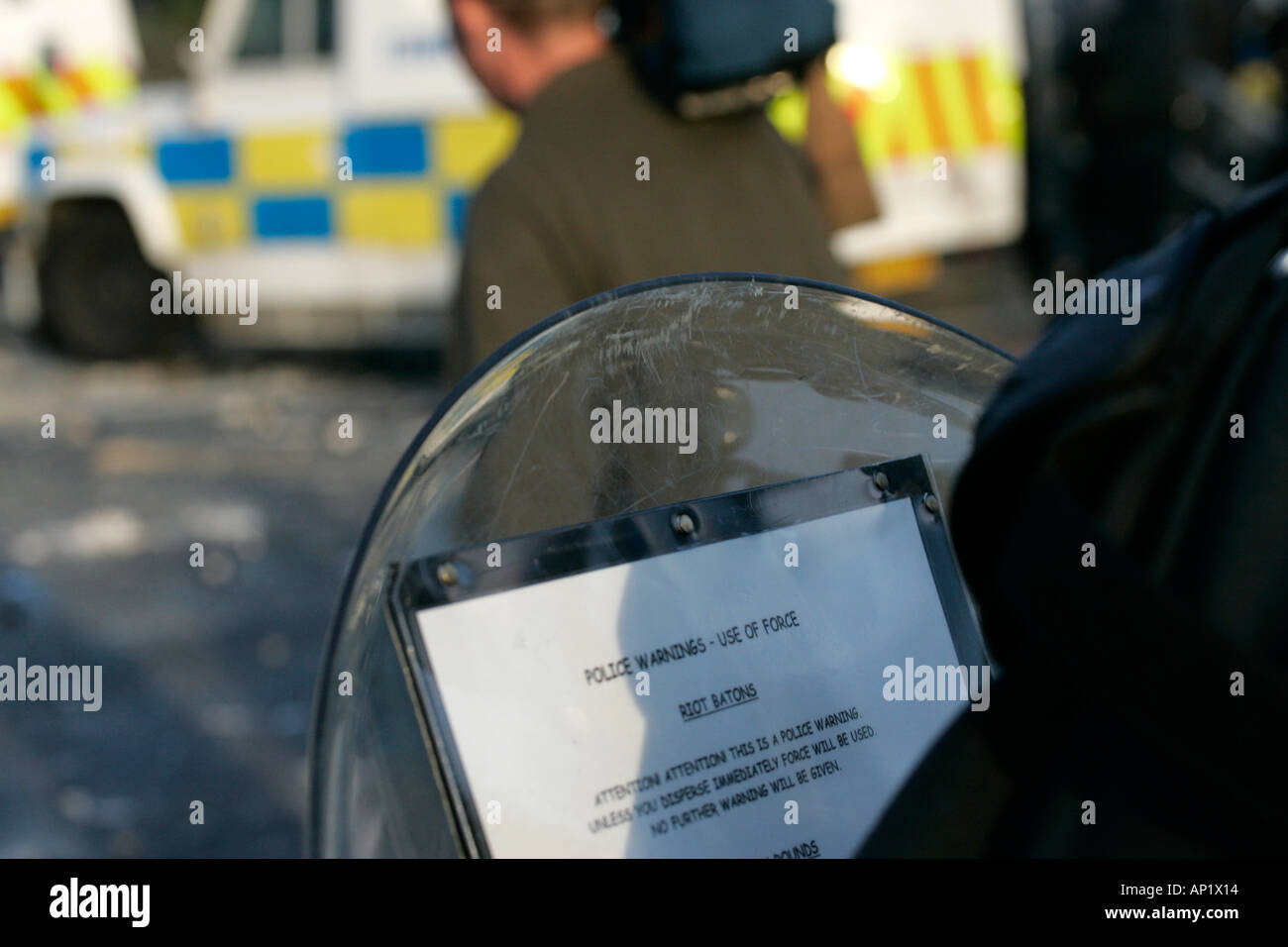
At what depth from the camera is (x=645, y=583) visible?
0.93 m

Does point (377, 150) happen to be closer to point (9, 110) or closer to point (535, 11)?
point (9, 110)

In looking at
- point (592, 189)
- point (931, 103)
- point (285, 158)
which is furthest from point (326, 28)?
point (592, 189)

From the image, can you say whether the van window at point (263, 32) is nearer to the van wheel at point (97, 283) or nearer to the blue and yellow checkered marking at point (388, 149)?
the blue and yellow checkered marking at point (388, 149)

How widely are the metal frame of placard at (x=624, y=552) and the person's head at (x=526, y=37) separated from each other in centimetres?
123

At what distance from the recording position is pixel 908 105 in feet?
21.5

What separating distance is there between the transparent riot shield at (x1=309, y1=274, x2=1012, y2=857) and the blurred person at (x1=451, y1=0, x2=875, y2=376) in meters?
0.73

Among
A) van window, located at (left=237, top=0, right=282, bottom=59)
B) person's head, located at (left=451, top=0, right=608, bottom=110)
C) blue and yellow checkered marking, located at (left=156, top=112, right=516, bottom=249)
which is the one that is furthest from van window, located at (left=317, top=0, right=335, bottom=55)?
person's head, located at (left=451, top=0, right=608, bottom=110)

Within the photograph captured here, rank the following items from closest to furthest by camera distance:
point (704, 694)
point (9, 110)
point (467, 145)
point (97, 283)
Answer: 1. point (704, 694)
2. point (467, 145)
3. point (97, 283)
4. point (9, 110)

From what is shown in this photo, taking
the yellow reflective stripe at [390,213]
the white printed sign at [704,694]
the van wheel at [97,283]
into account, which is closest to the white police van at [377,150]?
the yellow reflective stripe at [390,213]

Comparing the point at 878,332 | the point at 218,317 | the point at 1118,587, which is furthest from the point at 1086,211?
the point at 1118,587

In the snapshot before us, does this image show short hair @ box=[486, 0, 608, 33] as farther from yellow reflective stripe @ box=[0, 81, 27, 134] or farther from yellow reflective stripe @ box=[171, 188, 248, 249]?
yellow reflective stripe @ box=[0, 81, 27, 134]

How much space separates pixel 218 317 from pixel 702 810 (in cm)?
705

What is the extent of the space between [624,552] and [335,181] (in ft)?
19.9

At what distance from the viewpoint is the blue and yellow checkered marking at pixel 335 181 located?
633cm
